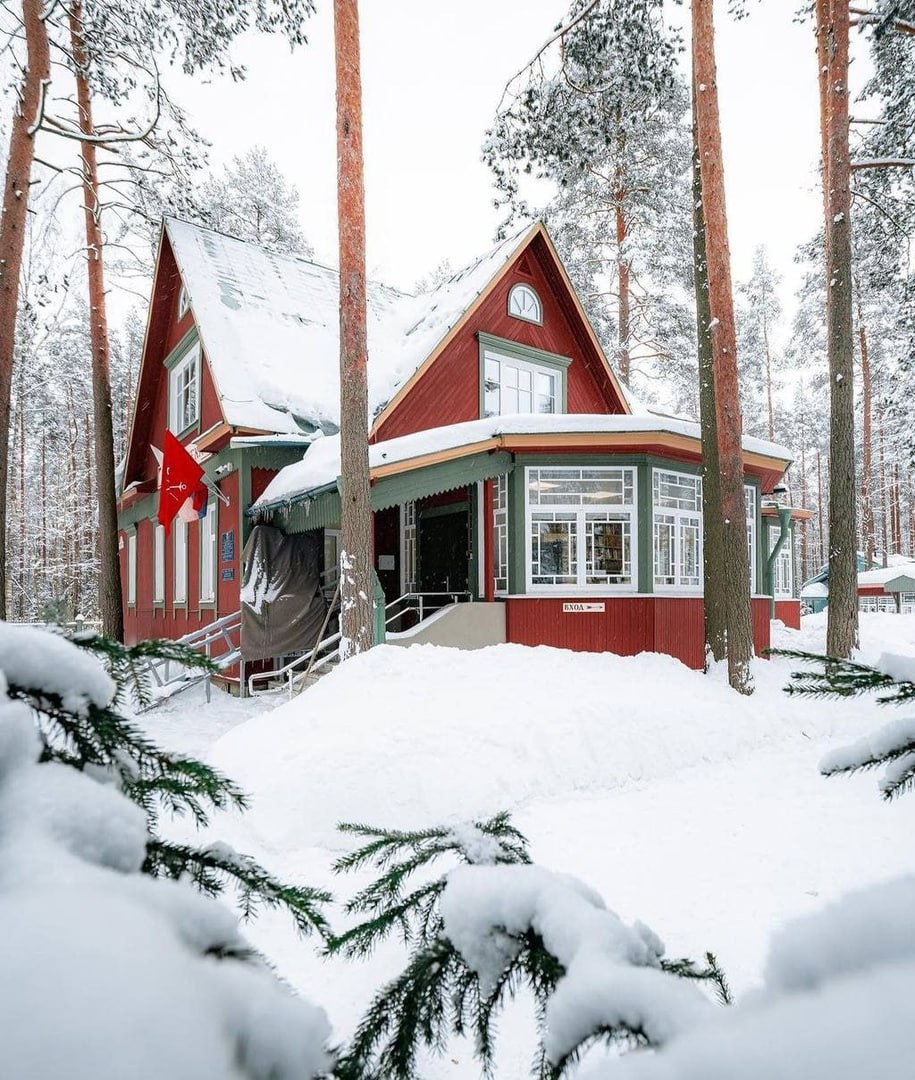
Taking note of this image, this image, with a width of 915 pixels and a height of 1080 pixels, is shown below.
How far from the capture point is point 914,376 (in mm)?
15867

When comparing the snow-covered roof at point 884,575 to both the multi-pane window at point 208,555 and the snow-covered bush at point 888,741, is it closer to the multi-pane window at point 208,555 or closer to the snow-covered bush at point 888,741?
the multi-pane window at point 208,555

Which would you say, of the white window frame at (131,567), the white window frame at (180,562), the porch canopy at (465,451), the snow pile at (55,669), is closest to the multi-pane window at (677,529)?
the porch canopy at (465,451)

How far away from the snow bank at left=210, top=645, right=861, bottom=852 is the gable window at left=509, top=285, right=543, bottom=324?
28.1 ft

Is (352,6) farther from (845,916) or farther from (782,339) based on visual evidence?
(782,339)

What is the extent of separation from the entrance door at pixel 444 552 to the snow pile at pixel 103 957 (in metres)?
12.0

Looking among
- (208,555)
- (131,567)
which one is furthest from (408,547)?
(131,567)

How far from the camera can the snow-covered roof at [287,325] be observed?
42.2 feet

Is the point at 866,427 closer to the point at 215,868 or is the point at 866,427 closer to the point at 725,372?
the point at 725,372

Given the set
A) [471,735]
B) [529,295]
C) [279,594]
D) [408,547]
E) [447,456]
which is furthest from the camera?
[529,295]

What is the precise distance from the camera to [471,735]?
20.7 feet

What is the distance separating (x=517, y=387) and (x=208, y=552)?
7.51 meters

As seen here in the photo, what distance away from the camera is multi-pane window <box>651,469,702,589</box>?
36.4 ft

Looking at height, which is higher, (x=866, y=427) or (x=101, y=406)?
(x=866, y=427)

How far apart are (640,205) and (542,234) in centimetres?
860
